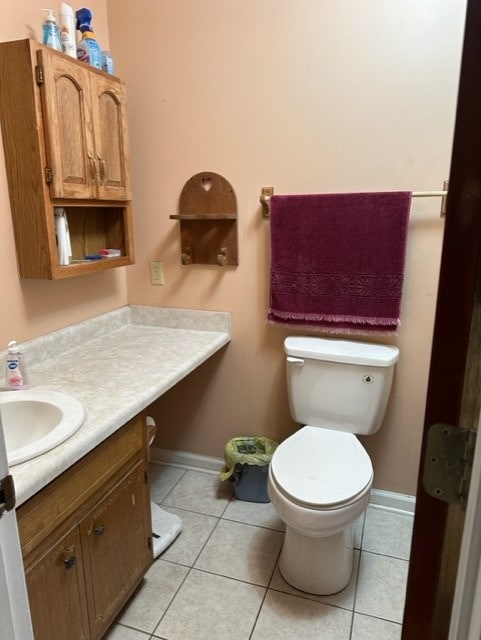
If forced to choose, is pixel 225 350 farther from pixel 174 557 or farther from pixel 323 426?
pixel 174 557

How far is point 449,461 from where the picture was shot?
542 millimetres

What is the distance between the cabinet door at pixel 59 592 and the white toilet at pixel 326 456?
0.65 m

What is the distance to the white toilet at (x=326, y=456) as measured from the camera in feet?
4.74

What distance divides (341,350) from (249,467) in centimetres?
70

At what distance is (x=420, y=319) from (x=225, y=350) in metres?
0.88

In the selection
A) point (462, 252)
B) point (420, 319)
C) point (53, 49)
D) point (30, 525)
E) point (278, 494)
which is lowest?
point (278, 494)

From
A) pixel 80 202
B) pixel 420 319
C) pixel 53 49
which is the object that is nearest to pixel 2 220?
pixel 80 202

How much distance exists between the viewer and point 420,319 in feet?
5.91

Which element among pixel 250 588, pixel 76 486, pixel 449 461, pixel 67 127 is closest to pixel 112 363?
pixel 76 486

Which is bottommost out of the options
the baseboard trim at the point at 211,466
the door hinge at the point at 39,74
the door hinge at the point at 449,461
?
the baseboard trim at the point at 211,466

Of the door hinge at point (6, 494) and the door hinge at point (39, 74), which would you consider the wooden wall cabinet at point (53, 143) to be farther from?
the door hinge at point (6, 494)

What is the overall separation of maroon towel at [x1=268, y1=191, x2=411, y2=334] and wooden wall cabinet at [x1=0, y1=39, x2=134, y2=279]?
70 centimetres

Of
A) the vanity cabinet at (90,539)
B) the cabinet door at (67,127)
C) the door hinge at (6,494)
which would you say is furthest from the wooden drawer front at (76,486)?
the cabinet door at (67,127)

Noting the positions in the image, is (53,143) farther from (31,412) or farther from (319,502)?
(319,502)
